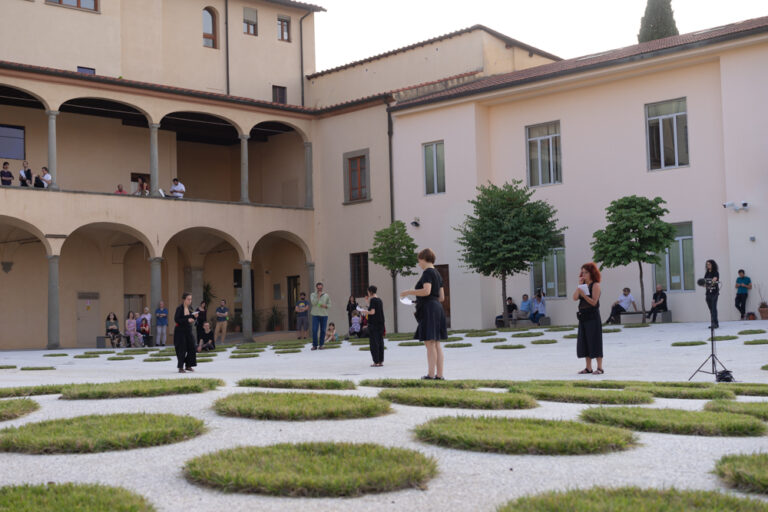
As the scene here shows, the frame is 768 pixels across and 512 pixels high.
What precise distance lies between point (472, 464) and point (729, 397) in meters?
4.65

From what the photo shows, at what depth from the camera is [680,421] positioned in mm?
6707

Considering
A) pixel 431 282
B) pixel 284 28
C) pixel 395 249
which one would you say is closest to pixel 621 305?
pixel 395 249

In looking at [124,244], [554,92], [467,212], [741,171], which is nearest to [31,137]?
[124,244]

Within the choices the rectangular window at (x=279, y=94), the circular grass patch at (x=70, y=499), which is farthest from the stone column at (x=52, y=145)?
the circular grass patch at (x=70, y=499)

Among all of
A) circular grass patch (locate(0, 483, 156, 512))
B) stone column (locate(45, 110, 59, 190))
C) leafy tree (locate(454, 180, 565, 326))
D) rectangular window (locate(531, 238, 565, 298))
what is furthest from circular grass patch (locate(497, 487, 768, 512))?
stone column (locate(45, 110, 59, 190))

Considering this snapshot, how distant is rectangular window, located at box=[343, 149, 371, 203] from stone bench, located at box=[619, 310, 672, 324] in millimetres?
11623

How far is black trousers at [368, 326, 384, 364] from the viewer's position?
50.9 feet

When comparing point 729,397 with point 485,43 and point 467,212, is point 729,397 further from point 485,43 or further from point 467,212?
point 485,43

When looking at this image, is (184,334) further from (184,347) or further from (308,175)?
(308,175)

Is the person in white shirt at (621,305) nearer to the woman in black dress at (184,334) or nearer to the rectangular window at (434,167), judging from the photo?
the rectangular window at (434,167)

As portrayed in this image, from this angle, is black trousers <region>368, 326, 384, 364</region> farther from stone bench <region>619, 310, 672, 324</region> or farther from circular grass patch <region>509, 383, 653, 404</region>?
stone bench <region>619, 310, 672, 324</region>

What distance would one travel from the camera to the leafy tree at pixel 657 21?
3847 cm

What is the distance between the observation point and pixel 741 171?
79.7 feet

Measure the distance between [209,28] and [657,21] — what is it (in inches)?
762
